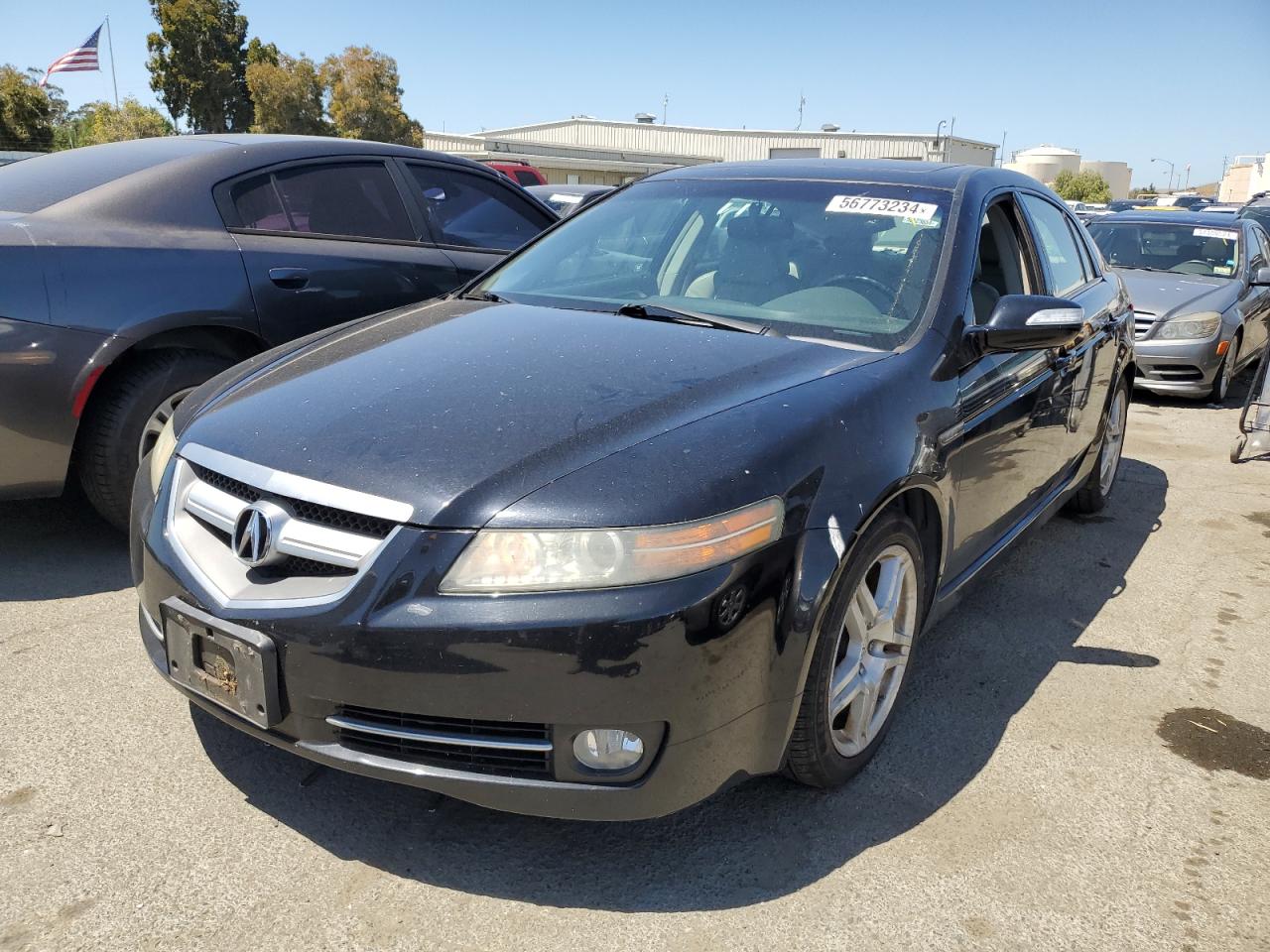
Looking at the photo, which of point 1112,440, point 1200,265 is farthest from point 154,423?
point 1200,265

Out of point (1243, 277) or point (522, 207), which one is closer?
point (522, 207)

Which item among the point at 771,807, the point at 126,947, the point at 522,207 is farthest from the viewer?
the point at 522,207

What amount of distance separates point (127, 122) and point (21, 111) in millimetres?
3875

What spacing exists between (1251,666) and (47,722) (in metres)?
3.86

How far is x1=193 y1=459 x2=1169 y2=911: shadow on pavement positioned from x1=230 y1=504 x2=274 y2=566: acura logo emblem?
2.22ft

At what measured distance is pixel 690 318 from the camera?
3037 mm

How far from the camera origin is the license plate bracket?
2.05 m

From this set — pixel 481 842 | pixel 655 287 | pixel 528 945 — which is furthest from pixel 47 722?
pixel 655 287

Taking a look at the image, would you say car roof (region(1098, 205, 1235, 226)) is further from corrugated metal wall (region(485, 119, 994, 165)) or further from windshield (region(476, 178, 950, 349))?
corrugated metal wall (region(485, 119, 994, 165))

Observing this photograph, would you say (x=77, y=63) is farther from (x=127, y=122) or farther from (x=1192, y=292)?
(x=1192, y=292)

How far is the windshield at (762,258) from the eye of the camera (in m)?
3.02

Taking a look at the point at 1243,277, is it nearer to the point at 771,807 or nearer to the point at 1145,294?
the point at 1145,294

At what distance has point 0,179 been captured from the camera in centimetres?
423

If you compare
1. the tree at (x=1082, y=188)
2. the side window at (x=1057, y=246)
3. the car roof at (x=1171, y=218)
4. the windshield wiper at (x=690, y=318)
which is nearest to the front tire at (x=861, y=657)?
the windshield wiper at (x=690, y=318)
